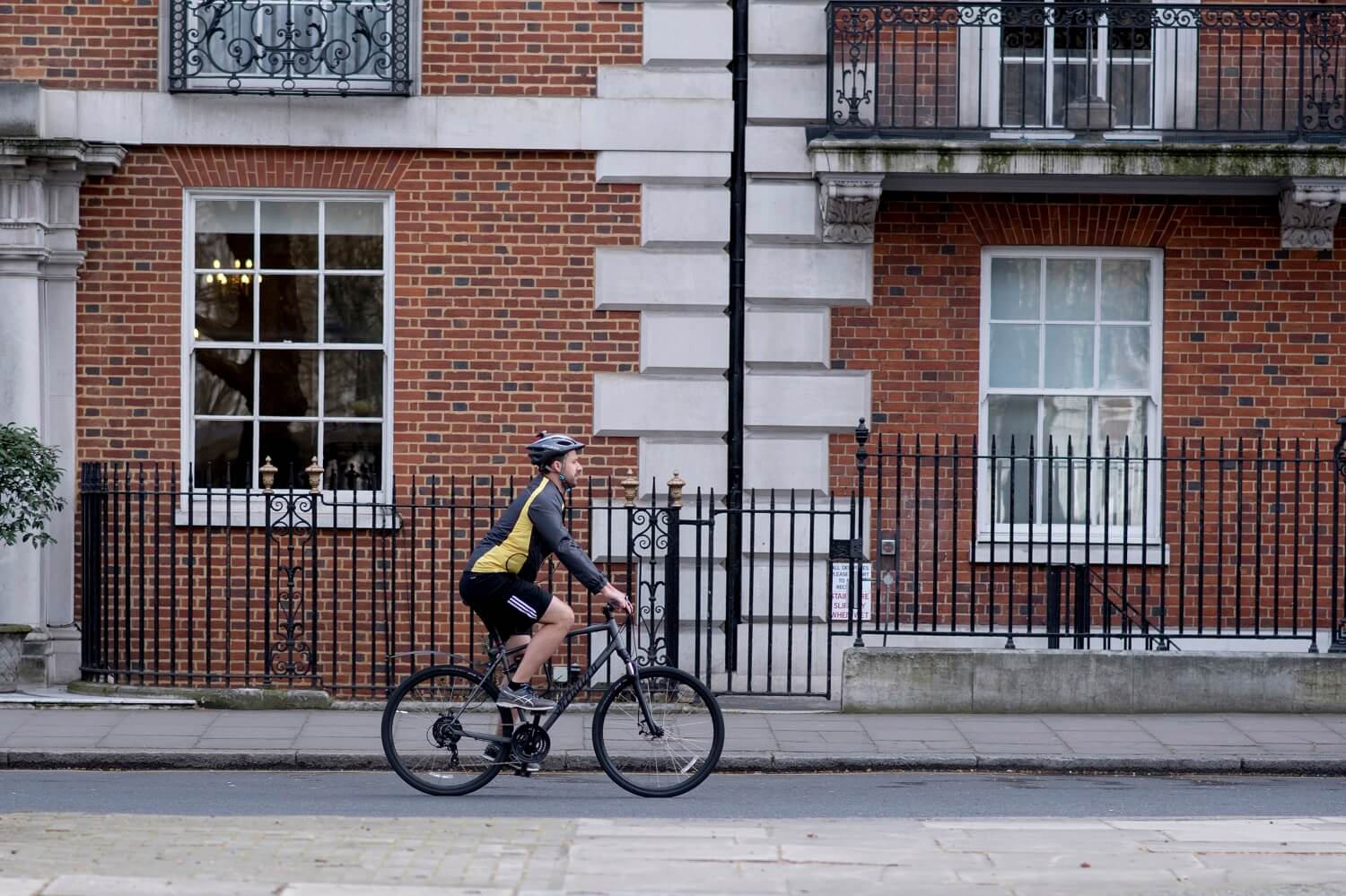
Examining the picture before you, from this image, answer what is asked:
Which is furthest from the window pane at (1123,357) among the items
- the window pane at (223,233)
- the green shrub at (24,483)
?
the green shrub at (24,483)

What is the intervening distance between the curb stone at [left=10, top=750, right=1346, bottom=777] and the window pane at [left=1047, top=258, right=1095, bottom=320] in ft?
13.7

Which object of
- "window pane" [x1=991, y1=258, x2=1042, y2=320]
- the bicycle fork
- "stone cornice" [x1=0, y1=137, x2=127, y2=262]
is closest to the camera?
the bicycle fork

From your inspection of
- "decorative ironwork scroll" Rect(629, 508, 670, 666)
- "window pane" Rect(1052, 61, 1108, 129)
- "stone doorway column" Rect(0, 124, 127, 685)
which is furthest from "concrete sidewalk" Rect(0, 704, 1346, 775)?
"window pane" Rect(1052, 61, 1108, 129)

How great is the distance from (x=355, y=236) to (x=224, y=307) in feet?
3.54

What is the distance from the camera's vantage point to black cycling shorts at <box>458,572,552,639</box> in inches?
369

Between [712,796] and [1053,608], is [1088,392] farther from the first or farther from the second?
[712,796]

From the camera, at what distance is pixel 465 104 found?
13.3m

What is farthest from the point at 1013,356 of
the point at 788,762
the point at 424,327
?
the point at 788,762

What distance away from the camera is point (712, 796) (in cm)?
954

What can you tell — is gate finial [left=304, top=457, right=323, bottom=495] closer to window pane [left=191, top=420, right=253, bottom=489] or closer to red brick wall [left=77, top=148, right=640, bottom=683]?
red brick wall [left=77, top=148, right=640, bottom=683]

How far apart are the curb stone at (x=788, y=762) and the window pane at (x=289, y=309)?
3.84 meters

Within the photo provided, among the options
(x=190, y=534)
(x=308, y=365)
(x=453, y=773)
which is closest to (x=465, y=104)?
(x=308, y=365)

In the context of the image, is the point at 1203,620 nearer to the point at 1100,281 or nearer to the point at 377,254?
the point at 1100,281

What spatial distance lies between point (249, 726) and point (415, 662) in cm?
184
